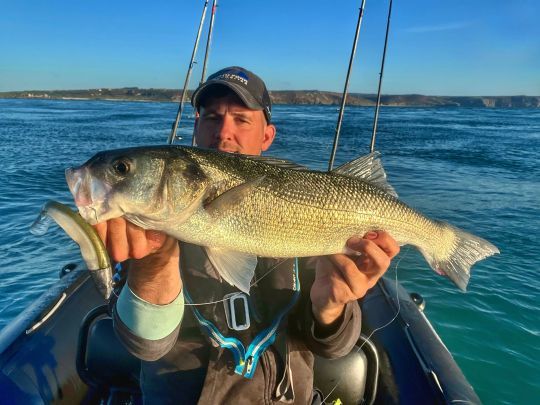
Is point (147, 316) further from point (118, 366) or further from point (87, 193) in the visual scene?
point (118, 366)

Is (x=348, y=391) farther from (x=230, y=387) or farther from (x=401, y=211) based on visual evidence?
(x=401, y=211)

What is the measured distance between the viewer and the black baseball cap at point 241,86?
3.21 metres

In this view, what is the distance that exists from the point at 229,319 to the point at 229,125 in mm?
1527

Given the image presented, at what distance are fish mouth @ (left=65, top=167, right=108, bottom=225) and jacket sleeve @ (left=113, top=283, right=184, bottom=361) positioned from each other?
653mm

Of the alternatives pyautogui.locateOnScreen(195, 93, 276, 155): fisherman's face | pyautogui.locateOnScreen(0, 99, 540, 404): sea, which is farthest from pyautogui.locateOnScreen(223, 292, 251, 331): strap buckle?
pyautogui.locateOnScreen(0, 99, 540, 404): sea

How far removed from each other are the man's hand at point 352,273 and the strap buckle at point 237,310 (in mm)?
451

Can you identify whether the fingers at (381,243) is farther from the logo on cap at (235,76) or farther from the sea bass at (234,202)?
the logo on cap at (235,76)

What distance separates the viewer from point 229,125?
3305 millimetres

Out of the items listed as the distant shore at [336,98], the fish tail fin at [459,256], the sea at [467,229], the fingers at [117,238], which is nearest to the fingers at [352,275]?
the fish tail fin at [459,256]

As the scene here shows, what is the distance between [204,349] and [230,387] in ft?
1.03

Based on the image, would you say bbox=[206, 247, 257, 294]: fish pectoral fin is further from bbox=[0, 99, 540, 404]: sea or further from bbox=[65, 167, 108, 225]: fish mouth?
bbox=[0, 99, 540, 404]: sea

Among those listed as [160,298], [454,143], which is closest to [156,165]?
[160,298]

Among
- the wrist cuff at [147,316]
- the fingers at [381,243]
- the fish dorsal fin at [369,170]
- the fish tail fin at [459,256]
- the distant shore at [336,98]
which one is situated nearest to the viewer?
the wrist cuff at [147,316]

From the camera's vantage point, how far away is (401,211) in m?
2.75
